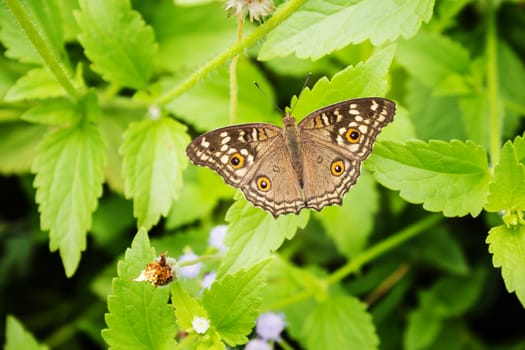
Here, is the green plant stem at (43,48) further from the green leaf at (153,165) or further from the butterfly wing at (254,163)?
the butterfly wing at (254,163)

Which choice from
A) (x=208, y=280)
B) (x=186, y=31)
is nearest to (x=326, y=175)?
(x=208, y=280)

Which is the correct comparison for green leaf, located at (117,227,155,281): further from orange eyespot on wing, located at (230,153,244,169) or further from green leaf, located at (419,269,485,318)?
green leaf, located at (419,269,485,318)

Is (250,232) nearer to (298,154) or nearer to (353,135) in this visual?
(298,154)

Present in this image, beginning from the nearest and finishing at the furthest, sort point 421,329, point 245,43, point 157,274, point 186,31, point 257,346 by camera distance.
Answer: point 157,274 → point 245,43 → point 257,346 → point 421,329 → point 186,31

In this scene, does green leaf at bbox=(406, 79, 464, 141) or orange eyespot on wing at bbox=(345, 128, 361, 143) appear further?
green leaf at bbox=(406, 79, 464, 141)

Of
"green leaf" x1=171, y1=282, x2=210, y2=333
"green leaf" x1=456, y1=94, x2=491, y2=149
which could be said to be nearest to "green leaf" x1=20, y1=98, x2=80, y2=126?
"green leaf" x1=171, y1=282, x2=210, y2=333

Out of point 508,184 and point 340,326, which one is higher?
point 508,184

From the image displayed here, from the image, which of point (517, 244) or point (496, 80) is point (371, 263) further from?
point (517, 244)
